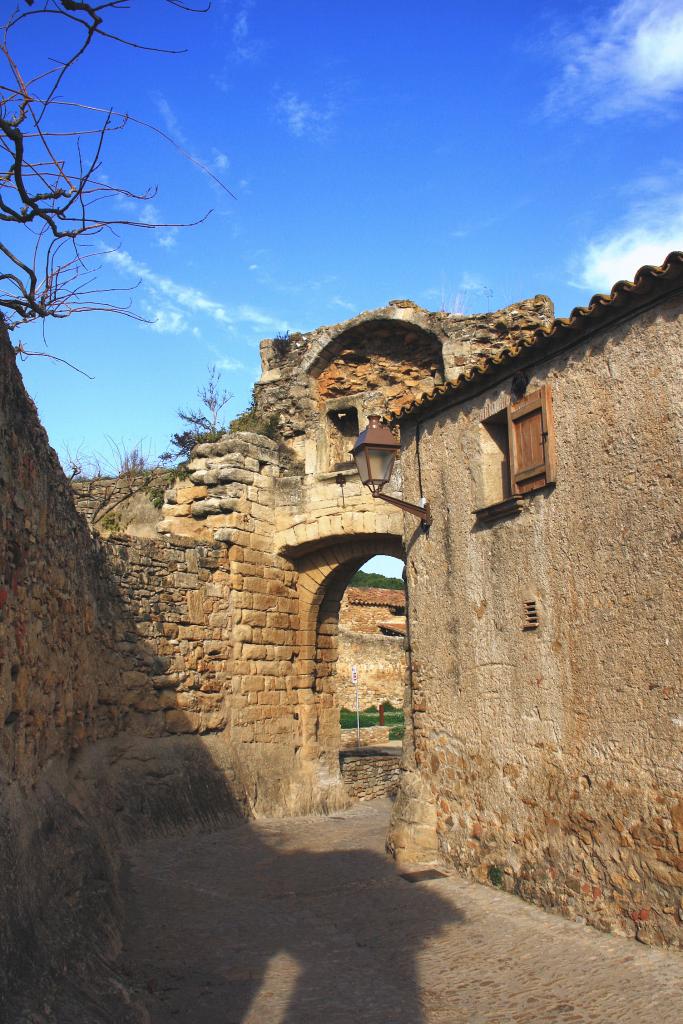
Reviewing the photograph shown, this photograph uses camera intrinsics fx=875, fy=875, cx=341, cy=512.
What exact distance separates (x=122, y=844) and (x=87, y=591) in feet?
7.60

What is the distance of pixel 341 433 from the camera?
43.4 feet

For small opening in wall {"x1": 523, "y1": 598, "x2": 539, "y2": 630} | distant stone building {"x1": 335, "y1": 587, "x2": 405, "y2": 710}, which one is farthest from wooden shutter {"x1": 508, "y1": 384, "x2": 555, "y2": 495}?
distant stone building {"x1": 335, "y1": 587, "x2": 405, "y2": 710}

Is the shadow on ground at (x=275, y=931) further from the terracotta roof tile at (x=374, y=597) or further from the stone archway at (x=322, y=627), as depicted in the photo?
the terracotta roof tile at (x=374, y=597)

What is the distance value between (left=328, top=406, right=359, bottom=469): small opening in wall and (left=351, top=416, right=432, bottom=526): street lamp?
466 centimetres

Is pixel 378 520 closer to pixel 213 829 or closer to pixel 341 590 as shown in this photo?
pixel 341 590

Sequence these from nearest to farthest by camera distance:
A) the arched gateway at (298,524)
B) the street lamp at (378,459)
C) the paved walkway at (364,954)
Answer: the paved walkway at (364,954)
the street lamp at (378,459)
the arched gateway at (298,524)

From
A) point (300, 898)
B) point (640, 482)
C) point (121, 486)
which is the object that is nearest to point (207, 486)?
point (121, 486)

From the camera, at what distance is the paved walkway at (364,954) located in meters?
4.61

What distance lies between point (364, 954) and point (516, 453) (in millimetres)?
3718

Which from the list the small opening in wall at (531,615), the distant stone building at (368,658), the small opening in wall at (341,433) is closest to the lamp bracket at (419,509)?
the small opening in wall at (531,615)

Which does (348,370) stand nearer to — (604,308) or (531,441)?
(531,441)

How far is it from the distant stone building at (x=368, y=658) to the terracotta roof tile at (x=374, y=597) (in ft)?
0.11

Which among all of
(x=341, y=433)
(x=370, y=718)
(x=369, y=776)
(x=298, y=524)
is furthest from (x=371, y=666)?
(x=298, y=524)

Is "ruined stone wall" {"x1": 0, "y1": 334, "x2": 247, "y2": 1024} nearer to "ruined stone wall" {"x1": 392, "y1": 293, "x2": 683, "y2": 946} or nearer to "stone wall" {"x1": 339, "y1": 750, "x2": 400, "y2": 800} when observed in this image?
"ruined stone wall" {"x1": 392, "y1": 293, "x2": 683, "y2": 946}
